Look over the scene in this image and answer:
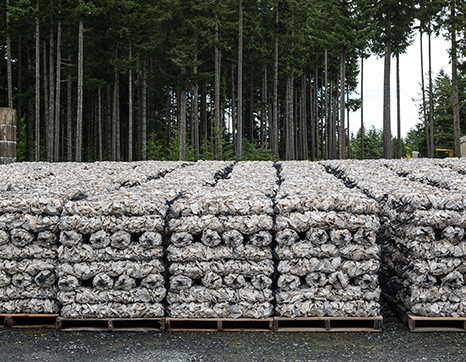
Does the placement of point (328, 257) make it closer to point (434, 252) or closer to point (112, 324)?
point (434, 252)

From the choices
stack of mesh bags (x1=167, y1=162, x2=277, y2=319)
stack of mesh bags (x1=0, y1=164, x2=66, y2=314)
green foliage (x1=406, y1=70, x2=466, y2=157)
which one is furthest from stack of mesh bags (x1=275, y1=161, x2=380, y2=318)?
green foliage (x1=406, y1=70, x2=466, y2=157)

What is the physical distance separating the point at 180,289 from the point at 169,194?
120cm

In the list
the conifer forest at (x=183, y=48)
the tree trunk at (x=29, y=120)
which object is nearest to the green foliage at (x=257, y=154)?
the conifer forest at (x=183, y=48)

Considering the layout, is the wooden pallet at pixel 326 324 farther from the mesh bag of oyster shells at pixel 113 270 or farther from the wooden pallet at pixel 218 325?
the mesh bag of oyster shells at pixel 113 270

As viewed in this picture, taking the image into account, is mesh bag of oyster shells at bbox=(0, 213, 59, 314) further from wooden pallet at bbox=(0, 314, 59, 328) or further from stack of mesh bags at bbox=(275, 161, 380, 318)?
stack of mesh bags at bbox=(275, 161, 380, 318)

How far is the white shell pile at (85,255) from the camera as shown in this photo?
4.62m

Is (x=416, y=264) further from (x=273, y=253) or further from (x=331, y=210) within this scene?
(x=273, y=253)

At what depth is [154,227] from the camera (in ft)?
15.1

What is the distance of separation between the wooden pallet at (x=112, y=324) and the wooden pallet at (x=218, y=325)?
17cm

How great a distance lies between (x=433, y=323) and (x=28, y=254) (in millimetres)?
5002

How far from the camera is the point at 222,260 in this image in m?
4.64

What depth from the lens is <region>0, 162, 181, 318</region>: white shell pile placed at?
4625 mm

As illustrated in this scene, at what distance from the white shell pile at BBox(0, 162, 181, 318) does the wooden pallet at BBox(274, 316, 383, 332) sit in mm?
1489

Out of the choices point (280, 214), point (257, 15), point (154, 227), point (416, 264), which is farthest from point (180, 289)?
point (257, 15)
